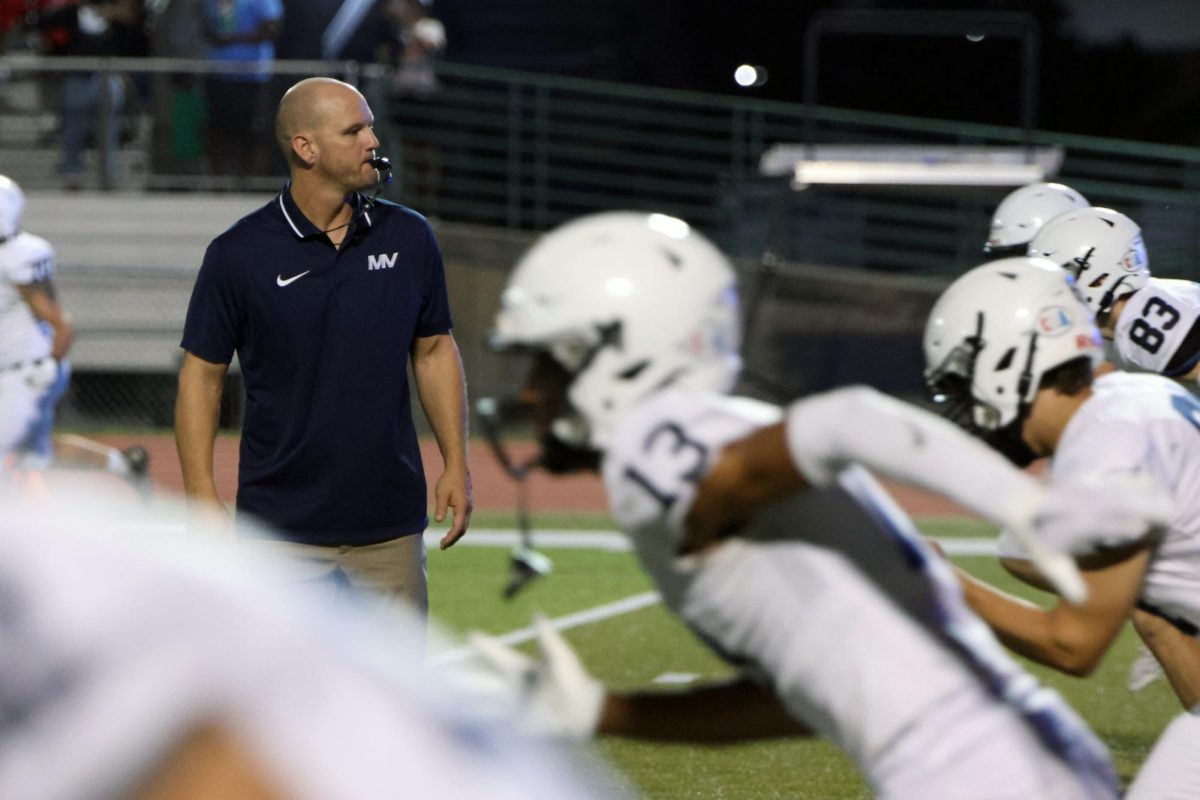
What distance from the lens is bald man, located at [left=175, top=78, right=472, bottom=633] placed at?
5184mm

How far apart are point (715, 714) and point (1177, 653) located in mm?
1612

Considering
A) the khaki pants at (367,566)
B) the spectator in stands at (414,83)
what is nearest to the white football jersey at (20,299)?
the khaki pants at (367,566)

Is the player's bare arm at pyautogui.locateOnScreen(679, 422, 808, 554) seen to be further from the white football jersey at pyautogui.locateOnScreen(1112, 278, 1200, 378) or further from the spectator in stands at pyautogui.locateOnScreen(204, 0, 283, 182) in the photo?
the spectator in stands at pyautogui.locateOnScreen(204, 0, 283, 182)

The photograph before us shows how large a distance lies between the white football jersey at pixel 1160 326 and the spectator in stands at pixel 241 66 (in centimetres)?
1102

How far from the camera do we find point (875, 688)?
2.56 m

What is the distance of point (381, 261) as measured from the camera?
530 centimetres

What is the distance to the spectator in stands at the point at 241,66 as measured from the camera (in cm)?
1581

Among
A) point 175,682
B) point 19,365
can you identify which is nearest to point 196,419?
point 175,682

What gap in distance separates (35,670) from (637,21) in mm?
18270

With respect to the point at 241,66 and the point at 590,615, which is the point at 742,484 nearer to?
the point at 590,615

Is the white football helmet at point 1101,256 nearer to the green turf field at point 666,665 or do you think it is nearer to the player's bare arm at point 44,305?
the green turf field at point 666,665

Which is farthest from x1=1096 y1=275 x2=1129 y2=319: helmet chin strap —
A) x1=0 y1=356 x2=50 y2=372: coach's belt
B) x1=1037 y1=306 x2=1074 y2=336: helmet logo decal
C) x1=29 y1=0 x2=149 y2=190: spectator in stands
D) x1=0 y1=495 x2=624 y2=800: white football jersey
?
x1=29 y1=0 x2=149 y2=190: spectator in stands

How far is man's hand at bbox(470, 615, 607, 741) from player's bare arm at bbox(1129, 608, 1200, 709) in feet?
5.81

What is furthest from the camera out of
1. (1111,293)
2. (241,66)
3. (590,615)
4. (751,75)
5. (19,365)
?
(751,75)
